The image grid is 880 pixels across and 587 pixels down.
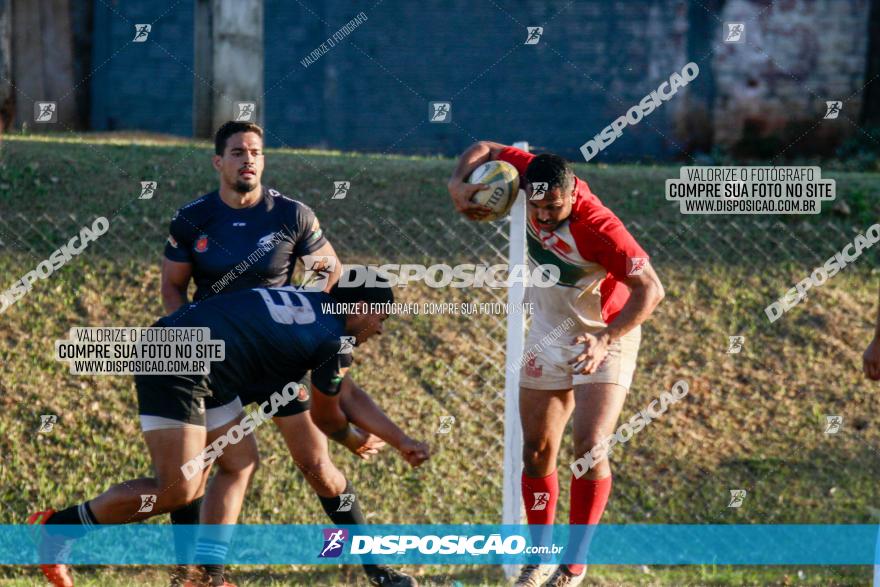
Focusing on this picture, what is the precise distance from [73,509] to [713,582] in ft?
12.6

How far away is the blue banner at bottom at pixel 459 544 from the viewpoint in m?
7.00

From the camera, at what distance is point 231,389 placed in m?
6.29

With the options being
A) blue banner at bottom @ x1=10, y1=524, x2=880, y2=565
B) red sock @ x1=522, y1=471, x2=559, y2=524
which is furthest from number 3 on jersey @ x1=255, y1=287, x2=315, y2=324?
red sock @ x1=522, y1=471, x2=559, y2=524

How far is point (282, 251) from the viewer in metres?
6.77

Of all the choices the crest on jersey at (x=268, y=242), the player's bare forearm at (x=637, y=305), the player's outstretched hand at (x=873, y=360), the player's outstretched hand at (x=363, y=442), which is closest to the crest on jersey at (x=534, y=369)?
the player's bare forearm at (x=637, y=305)

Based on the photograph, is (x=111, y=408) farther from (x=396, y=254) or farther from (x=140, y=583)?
(x=396, y=254)

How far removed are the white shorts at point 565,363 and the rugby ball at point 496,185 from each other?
29.3 inches

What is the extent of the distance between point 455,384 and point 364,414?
7.82 feet

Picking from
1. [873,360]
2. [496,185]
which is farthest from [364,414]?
[873,360]

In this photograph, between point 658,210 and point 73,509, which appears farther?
point 658,210

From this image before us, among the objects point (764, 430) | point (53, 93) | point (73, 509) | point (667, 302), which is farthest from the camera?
point (53, 93)

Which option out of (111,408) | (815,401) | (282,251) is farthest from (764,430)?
(111,408)

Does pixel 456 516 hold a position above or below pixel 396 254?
below

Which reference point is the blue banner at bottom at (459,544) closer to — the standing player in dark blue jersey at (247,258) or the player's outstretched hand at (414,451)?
the standing player in dark blue jersey at (247,258)
